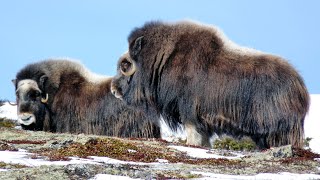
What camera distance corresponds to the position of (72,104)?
14.5m

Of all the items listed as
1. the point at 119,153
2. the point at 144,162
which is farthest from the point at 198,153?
the point at 144,162

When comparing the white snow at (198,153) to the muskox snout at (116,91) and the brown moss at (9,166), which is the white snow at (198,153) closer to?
the brown moss at (9,166)

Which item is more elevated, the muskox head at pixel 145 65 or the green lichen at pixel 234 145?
the muskox head at pixel 145 65

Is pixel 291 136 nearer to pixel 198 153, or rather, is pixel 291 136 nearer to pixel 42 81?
pixel 198 153

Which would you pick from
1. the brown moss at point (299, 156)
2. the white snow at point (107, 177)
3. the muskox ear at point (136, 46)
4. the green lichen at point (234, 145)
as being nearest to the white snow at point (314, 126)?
the green lichen at point (234, 145)

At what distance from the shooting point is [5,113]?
24.6 m

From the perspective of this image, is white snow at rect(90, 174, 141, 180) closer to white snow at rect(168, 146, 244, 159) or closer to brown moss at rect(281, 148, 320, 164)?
brown moss at rect(281, 148, 320, 164)

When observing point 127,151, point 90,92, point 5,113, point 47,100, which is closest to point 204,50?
point 127,151

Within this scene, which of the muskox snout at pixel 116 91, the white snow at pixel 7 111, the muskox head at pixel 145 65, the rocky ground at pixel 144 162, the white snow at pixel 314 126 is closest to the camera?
the rocky ground at pixel 144 162

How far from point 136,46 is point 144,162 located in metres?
4.44

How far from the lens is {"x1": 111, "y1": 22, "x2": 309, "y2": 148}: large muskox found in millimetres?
10359

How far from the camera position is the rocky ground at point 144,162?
18.8 feet

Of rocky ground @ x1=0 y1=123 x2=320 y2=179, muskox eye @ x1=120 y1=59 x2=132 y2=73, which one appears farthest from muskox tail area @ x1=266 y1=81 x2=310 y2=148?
muskox eye @ x1=120 y1=59 x2=132 y2=73

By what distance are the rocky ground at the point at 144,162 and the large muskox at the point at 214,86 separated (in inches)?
55.7
